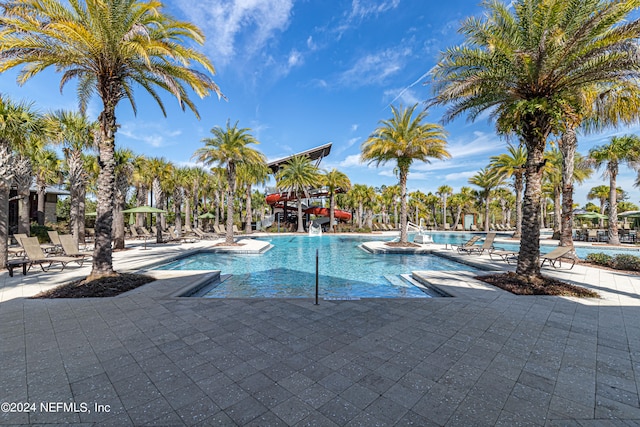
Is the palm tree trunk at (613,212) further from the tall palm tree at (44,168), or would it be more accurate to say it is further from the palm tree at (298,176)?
the tall palm tree at (44,168)

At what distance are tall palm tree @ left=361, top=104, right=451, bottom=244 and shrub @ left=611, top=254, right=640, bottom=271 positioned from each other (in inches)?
384

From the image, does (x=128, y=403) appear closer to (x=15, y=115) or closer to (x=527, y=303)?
(x=527, y=303)

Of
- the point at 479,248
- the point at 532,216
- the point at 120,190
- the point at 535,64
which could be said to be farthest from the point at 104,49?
the point at 479,248

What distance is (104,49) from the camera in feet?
23.2

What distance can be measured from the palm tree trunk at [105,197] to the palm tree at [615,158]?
1164 inches

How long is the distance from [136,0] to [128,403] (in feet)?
31.0

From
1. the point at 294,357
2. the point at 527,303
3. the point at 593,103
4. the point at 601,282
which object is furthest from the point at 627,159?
the point at 294,357

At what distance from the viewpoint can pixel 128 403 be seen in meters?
2.59

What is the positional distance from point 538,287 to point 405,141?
1285 cm

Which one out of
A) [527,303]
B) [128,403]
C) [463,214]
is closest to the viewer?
[128,403]

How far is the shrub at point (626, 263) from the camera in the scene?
31.0 ft

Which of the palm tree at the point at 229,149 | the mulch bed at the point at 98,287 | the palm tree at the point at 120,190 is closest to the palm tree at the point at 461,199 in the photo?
the palm tree at the point at 229,149

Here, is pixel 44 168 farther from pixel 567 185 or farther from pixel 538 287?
pixel 567 185

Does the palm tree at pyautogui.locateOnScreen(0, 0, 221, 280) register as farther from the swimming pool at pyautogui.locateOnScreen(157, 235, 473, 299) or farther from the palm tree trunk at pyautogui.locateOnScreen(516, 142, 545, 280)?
the palm tree trunk at pyautogui.locateOnScreen(516, 142, 545, 280)
